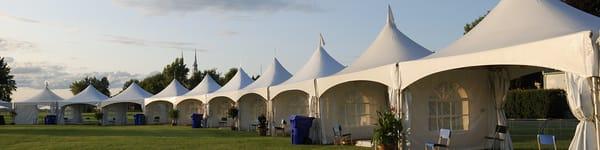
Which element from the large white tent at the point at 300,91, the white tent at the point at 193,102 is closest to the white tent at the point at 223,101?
the white tent at the point at 193,102

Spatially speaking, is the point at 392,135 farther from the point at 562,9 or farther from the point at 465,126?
the point at 562,9

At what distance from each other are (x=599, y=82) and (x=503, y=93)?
18.8ft

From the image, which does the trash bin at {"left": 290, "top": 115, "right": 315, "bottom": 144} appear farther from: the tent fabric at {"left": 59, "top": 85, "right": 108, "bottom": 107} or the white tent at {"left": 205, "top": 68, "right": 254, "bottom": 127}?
the tent fabric at {"left": 59, "top": 85, "right": 108, "bottom": 107}

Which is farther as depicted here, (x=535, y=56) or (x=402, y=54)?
(x=402, y=54)

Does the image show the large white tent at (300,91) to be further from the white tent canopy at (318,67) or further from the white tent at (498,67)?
the white tent at (498,67)

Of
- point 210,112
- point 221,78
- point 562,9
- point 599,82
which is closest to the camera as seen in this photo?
point 599,82

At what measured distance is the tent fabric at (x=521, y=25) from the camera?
10102 mm

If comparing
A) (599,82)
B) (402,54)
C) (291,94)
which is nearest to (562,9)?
(599,82)

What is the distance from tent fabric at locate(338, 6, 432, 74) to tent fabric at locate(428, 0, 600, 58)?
5.35 meters

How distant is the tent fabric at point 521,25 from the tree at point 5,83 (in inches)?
1841

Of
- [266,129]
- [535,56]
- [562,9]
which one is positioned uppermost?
[562,9]

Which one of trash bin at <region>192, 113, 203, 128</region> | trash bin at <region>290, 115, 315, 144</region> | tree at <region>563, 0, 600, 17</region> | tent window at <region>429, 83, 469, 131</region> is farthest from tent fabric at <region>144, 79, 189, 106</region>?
tent window at <region>429, 83, 469, 131</region>

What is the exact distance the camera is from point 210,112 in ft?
100

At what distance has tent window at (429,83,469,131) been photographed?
42.2 ft
